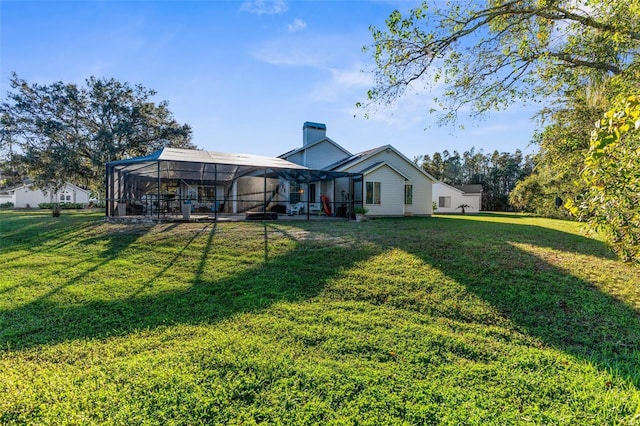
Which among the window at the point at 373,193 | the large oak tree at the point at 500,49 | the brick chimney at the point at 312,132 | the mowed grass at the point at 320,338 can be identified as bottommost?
the mowed grass at the point at 320,338

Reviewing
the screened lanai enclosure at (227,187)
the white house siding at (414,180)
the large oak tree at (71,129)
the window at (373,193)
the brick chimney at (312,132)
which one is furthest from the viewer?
the brick chimney at (312,132)

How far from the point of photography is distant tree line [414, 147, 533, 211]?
46247 millimetres

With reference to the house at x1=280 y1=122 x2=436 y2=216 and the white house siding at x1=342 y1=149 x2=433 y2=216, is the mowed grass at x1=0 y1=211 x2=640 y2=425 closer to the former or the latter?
the house at x1=280 y1=122 x2=436 y2=216

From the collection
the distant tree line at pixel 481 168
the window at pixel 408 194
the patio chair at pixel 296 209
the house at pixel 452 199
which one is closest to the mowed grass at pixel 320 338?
the patio chair at pixel 296 209

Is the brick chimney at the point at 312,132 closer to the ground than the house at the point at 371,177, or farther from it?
farther from it

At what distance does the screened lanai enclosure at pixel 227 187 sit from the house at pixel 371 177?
209 millimetres

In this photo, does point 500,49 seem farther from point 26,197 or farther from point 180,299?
point 26,197

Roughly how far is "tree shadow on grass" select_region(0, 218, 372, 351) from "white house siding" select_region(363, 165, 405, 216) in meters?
9.96

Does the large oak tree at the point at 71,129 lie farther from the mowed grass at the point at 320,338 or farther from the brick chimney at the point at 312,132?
the mowed grass at the point at 320,338

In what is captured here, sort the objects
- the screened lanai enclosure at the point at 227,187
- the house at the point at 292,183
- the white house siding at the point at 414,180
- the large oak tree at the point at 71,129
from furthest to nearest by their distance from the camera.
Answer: the large oak tree at the point at 71,129 → the white house siding at the point at 414,180 → the house at the point at 292,183 → the screened lanai enclosure at the point at 227,187

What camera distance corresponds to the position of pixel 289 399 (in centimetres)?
254

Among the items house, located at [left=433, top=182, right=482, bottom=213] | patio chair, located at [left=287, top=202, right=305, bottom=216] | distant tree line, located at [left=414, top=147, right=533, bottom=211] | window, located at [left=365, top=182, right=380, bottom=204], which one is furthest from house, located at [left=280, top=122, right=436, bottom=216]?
distant tree line, located at [left=414, top=147, right=533, bottom=211]

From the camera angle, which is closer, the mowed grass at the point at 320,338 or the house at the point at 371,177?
the mowed grass at the point at 320,338

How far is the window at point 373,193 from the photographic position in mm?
16766
